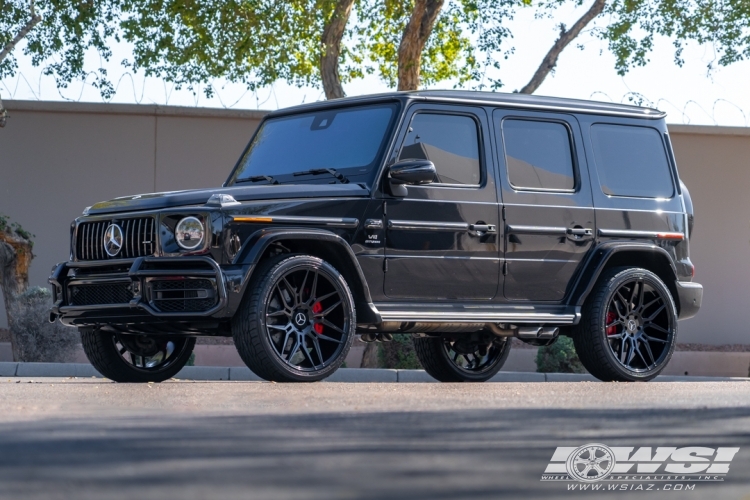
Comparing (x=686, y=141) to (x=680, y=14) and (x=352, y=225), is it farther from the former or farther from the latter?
(x=352, y=225)

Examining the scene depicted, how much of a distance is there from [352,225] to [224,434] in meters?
3.86

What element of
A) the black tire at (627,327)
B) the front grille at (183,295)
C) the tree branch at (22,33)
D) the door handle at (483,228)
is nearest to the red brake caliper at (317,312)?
the front grille at (183,295)

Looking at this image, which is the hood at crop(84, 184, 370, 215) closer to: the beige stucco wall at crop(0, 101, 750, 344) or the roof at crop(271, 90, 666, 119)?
the roof at crop(271, 90, 666, 119)

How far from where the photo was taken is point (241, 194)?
786 cm

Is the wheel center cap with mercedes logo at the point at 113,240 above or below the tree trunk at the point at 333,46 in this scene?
below

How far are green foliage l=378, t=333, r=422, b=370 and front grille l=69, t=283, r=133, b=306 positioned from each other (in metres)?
6.39

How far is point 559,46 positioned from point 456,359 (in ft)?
28.9

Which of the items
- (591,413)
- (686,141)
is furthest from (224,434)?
(686,141)

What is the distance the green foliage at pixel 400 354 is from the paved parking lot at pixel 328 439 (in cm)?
743

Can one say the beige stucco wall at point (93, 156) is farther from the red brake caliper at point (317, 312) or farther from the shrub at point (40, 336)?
the red brake caliper at point (317, 312)

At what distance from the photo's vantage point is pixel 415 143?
8.68 m

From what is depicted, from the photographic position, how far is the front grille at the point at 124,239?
786 cm

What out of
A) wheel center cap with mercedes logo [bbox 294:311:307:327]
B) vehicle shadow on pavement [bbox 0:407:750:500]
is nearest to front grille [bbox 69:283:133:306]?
wheel center cap with mercedes logo [bbox 294:311:307:327]

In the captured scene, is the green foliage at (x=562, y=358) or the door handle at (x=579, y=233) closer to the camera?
the door handle at (x=579, y=233)
